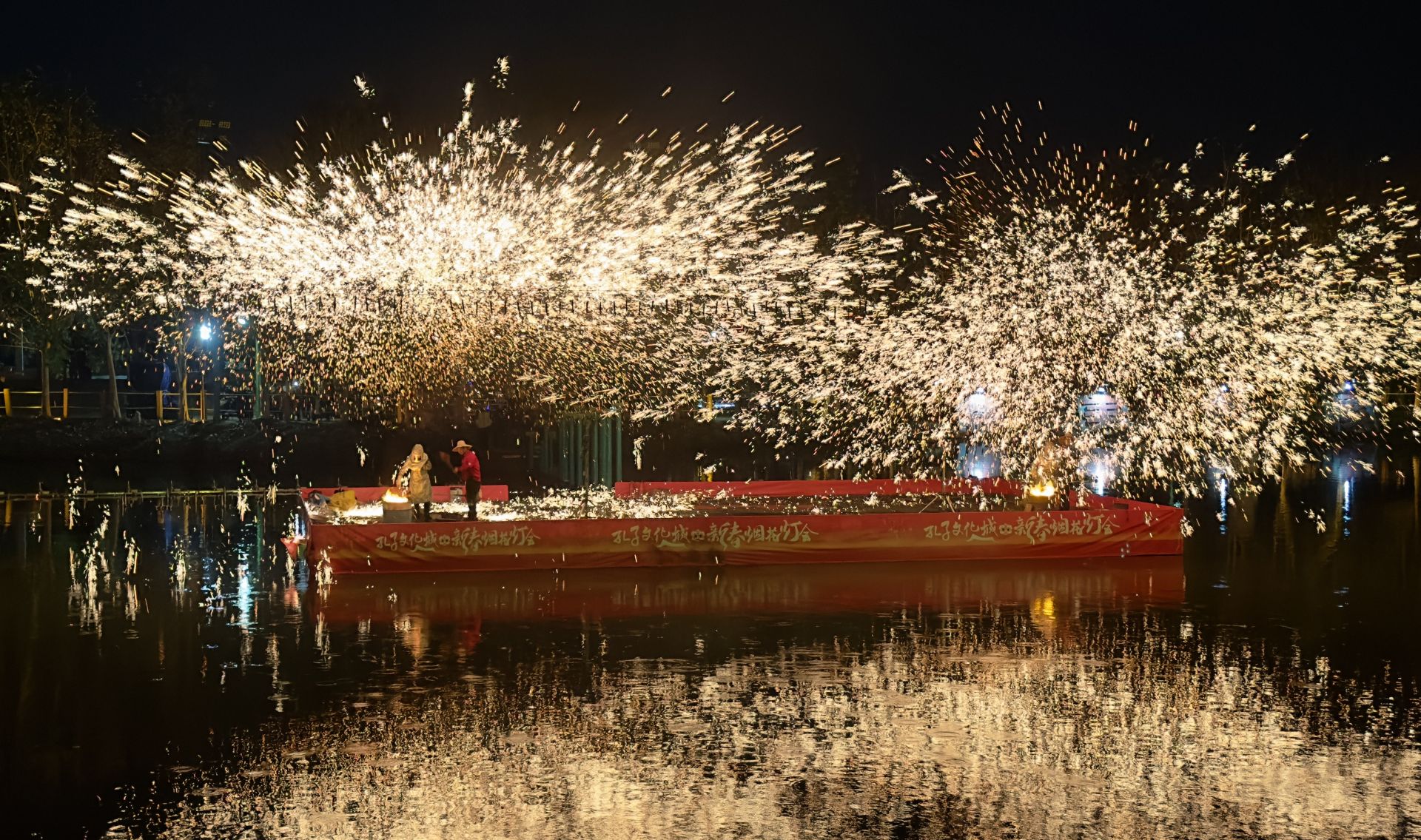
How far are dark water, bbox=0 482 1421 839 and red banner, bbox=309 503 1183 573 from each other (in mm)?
430

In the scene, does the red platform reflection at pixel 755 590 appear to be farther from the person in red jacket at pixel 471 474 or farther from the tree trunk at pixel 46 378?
the tree trunk at pixel 46 378

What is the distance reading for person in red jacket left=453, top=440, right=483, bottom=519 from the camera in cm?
2322

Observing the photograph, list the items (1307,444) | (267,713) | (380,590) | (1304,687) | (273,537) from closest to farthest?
(267,713) < (1304,687) < (380,590) < (273,537) < (1307,444)

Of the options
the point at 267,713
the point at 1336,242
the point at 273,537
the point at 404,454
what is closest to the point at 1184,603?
the point at 267,713

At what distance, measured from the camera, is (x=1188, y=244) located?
5609cm

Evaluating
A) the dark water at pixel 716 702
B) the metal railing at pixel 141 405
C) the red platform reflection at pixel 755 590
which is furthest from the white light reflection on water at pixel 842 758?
the metal railing at pixel 141 405

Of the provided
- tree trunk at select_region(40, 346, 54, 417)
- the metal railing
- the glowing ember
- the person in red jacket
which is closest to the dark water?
the person in red jacket

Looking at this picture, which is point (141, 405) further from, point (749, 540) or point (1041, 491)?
point (749, 540)

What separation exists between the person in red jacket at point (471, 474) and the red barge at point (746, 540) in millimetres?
3278

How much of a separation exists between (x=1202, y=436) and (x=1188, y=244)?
14302 millimetres

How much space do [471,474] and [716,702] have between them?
12.3 metres

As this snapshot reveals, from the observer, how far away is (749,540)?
20391 millimetres

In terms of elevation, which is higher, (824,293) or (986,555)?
(824,293)

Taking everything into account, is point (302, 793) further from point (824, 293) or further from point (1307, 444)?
point (1307, 444)
